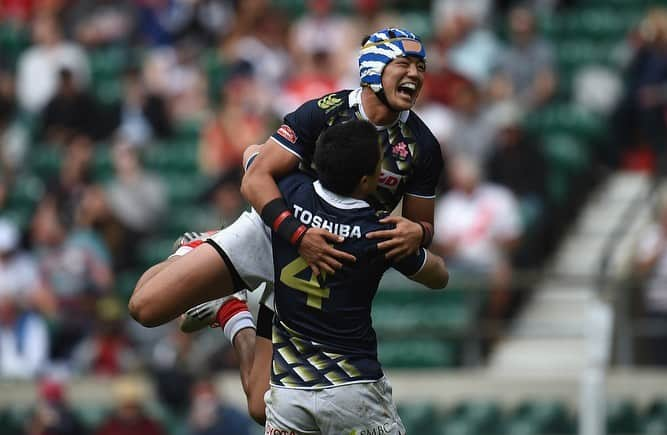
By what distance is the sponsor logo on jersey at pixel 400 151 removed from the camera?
6.90 m

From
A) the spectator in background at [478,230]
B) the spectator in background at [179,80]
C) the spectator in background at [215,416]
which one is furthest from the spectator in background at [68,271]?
the spectator in background at [478,230]

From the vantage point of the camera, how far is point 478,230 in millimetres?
12758

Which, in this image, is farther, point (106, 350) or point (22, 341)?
point (22, 341)

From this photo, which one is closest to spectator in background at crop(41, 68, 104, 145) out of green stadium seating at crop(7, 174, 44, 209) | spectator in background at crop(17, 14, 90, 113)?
spectator in background at crop(17, 14, 90, 113)

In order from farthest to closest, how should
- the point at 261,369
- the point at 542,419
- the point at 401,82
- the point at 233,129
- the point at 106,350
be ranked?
1. the point at 233,129
2. the point at 106,350
3. the point at 542,419
4. the point at 261,369
5. the point at 401,82

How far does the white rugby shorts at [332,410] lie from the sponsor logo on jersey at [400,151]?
96cm

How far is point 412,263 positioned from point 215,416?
16.9 feet

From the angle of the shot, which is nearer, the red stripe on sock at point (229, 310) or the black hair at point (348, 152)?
the black hair at point (348, 152)

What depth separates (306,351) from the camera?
6.71 meters

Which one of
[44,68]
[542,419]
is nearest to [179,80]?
[44,68]

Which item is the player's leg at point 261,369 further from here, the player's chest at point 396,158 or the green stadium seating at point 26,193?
the green stadium seating at point 26,193

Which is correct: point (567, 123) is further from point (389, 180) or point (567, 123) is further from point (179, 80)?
point (389, 180)

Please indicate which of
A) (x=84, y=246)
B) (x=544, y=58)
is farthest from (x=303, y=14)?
(x=84, y=246)

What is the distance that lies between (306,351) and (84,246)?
7273 mm
